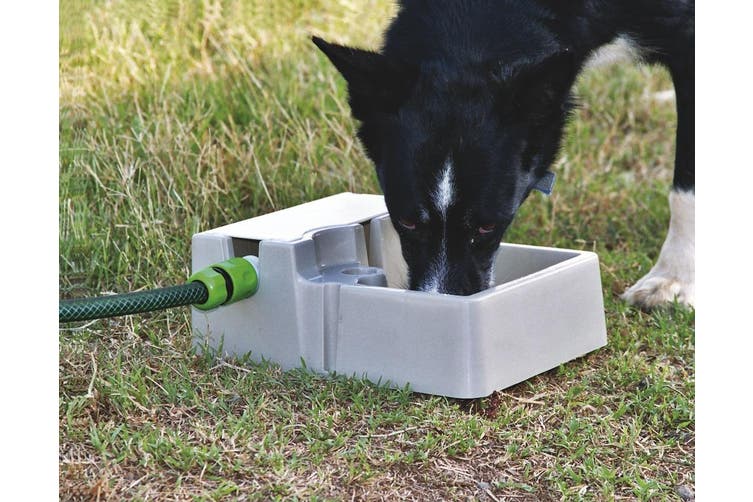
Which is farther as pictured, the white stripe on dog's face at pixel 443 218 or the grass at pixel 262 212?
the white stripe on dog's face at pixel 443 218

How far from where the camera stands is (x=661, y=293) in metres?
3.85

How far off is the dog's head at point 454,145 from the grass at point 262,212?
38 centimetres

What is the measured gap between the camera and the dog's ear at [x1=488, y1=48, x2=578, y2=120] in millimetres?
2936

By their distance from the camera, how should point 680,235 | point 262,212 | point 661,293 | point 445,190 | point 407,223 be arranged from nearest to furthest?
point 445,190 < point 407,223 < point 661,293 < point 680,235 < point 262,212

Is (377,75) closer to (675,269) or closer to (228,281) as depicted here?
(228,281)

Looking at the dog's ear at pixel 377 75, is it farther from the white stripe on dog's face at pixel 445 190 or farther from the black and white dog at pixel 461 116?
the white stripe on dog's face at pixel 445 190

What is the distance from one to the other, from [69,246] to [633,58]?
7.28 feet

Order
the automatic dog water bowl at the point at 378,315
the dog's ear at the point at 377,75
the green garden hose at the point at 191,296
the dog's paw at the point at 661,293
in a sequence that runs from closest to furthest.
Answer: the green garden hose at the point at 191,296 < the automatic dog water bowl at the point at 378,315 < the dog's ear at the point at 377,75 < the dog's paw at the point at 661,293

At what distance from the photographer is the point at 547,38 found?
3.28 meters

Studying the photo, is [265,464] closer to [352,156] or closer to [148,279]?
[148,279]

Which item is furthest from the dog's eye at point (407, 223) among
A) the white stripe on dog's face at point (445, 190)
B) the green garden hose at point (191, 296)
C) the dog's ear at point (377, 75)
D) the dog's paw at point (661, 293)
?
the dog's paw at point (661, 293)

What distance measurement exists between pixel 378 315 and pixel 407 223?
0.94 feet

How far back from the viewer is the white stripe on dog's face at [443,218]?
9.57 feet

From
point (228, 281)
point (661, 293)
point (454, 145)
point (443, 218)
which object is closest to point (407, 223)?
point (443, 218)
